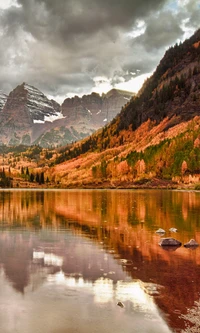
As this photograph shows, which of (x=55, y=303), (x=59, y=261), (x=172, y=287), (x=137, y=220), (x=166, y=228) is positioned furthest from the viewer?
(x=137, y=220)

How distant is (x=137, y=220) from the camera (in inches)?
2287

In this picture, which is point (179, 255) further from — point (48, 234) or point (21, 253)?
point (48, 234)

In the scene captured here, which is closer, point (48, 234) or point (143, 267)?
point (143, 267)

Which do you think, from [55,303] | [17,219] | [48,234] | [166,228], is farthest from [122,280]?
[17,219]

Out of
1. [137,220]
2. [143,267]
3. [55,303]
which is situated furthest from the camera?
[137,220]

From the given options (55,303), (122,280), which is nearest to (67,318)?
(55,303)

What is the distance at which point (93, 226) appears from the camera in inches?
2000

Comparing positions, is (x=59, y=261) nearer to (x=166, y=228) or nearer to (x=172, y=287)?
(x=172, y=287)

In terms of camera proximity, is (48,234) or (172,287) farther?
(48,234)

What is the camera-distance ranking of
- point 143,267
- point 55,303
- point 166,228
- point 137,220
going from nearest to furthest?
1. point 55,303
2. point 143,267
3. point 166,228
4. point 137,220

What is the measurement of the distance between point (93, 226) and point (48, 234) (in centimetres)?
876

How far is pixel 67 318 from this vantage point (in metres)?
17.6

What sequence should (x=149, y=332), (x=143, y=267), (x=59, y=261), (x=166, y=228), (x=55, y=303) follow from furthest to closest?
1. (x=166, y=228)
2. (x=59, y=261)
3. (x=143, y=267)
4. (x=55, y=303)
5. (x=149, y=332)

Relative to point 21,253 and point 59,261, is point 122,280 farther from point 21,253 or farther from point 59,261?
point 21,253
